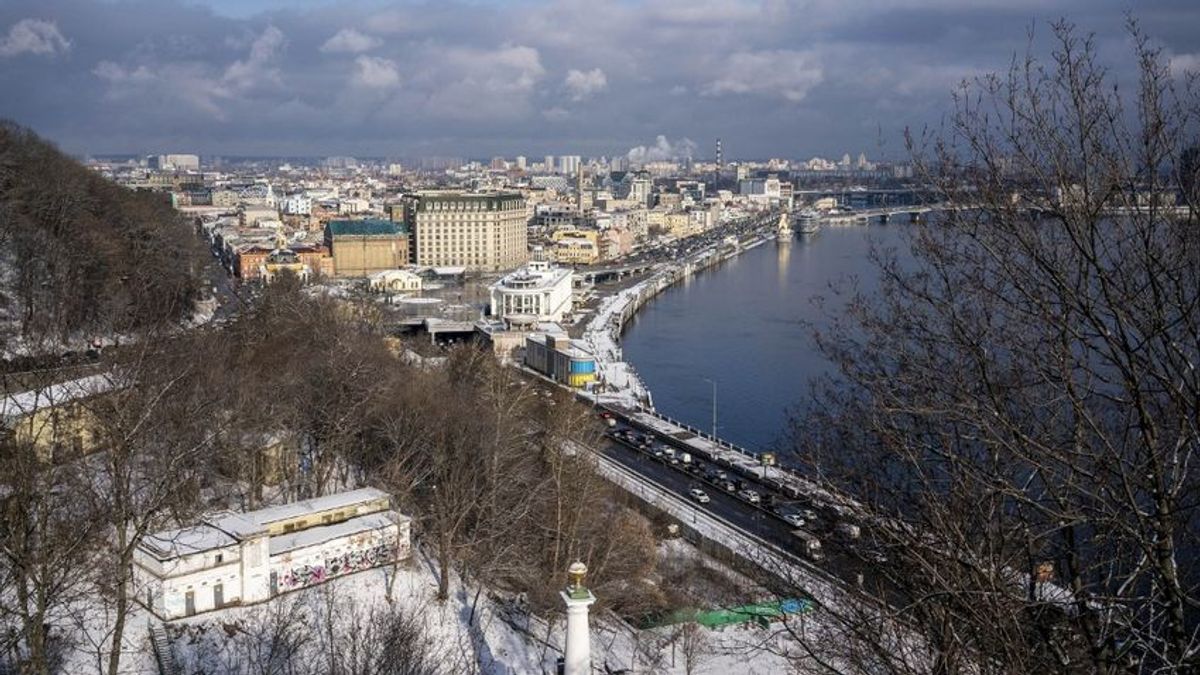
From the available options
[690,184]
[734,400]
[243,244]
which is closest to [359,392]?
[734,400]

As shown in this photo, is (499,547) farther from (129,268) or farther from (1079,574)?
(129,268)

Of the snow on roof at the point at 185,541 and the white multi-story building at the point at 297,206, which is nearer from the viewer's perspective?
the snow on roof at the point at 185,541

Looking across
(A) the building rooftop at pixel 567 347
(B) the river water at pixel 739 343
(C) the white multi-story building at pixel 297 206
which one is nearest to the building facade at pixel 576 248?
(B) the river water at pixel 739 343

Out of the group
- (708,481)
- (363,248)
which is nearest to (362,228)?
(363,248)

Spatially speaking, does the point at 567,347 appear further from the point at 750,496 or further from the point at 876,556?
the point at 876,556

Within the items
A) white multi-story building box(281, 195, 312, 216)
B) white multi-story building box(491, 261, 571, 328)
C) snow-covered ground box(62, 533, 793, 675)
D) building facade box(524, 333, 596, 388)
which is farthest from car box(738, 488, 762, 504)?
white multi-story building box(281, 195, 312, 216)

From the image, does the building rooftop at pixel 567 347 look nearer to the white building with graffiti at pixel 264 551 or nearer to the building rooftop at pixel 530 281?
the building rooftop at pixel 530 281
